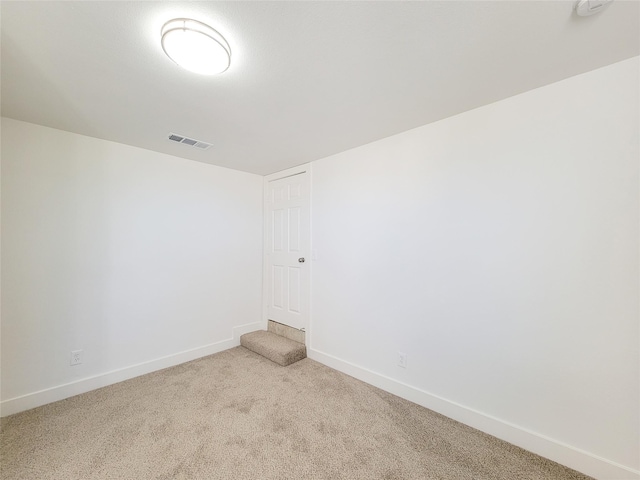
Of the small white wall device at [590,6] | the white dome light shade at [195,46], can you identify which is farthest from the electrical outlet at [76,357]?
the small white wall device at [590,6]

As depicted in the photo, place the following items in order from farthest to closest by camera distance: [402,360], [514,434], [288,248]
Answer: [288,248] < [402,360] < [514,434]

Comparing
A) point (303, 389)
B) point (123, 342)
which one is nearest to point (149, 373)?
point (123, 342)

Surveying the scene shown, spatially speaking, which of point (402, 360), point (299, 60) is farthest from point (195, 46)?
point (402, 360)

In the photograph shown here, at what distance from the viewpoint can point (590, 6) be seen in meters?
1.01

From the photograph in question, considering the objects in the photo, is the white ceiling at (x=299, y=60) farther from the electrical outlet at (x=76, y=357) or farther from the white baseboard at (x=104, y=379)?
the white baseboard at (x=104, y=379)

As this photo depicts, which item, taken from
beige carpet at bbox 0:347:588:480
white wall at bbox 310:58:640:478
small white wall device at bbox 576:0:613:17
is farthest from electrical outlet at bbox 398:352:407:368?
small white wall device at bbox 576:0:613:17

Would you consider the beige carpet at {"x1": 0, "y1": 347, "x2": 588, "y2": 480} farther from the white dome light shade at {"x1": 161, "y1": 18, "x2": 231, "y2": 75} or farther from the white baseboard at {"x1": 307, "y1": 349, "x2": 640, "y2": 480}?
the white dome light shade at {"x1": 161, "y1": 18, "x2": 231, "y2": 75}

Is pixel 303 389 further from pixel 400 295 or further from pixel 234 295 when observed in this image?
pixel 234 295

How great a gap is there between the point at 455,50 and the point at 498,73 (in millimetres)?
385

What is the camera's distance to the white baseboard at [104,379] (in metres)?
1.91

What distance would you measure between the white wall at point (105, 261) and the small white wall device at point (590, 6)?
10.4 ft

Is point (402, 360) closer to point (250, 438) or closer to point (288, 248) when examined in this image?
point (250, 438)

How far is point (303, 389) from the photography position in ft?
7.29

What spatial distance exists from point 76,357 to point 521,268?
11.8ft
